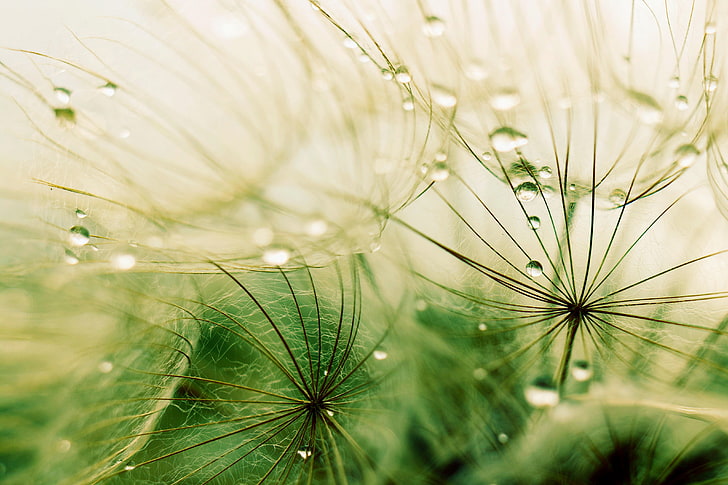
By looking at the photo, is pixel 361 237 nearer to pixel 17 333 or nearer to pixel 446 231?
pixel 446 231

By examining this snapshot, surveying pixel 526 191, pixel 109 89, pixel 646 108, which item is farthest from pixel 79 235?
pixel 646 108

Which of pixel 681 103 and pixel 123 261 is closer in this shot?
pixel 123 261

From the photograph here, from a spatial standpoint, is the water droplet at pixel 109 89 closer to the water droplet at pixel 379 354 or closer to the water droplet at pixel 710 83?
the water droplet at pixel 379 354

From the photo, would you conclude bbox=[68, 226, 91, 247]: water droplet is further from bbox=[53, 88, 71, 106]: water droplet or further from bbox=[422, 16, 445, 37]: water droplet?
bbox=[422, 16, 445, 37]: water droplet

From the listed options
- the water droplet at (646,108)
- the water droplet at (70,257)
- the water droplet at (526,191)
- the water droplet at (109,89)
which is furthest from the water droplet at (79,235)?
the water droplet at (646,108)

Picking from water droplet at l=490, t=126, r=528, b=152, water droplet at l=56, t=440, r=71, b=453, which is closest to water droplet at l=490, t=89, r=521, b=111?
water droplet at l=490, t=126, r=528, b=152

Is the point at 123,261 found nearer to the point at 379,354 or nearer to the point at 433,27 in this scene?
the point at 379,354
